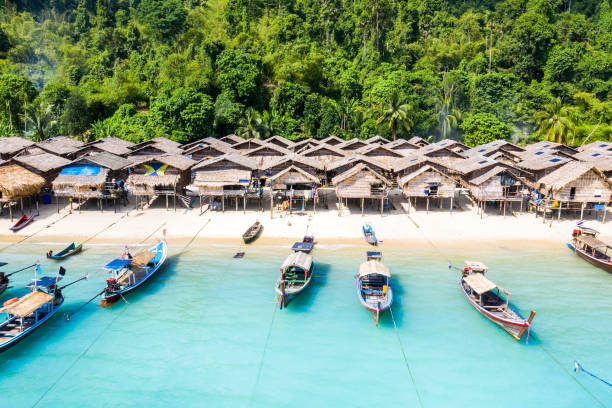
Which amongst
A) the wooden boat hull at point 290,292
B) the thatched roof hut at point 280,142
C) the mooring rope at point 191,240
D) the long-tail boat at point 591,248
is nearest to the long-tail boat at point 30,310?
the mooring rope at point 191,240

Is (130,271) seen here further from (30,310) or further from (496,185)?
(496,185)

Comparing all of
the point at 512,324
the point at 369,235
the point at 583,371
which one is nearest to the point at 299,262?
the point at 369,235

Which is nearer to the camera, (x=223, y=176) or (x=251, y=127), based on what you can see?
(x=223, y=176)

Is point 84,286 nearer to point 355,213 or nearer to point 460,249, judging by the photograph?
point 355,213

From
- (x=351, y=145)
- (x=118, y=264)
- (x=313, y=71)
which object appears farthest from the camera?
(x=313, y=71)

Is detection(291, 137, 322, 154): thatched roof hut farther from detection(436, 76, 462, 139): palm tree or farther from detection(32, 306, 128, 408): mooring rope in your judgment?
detection(32, 306, 128, 408): mooring rope
